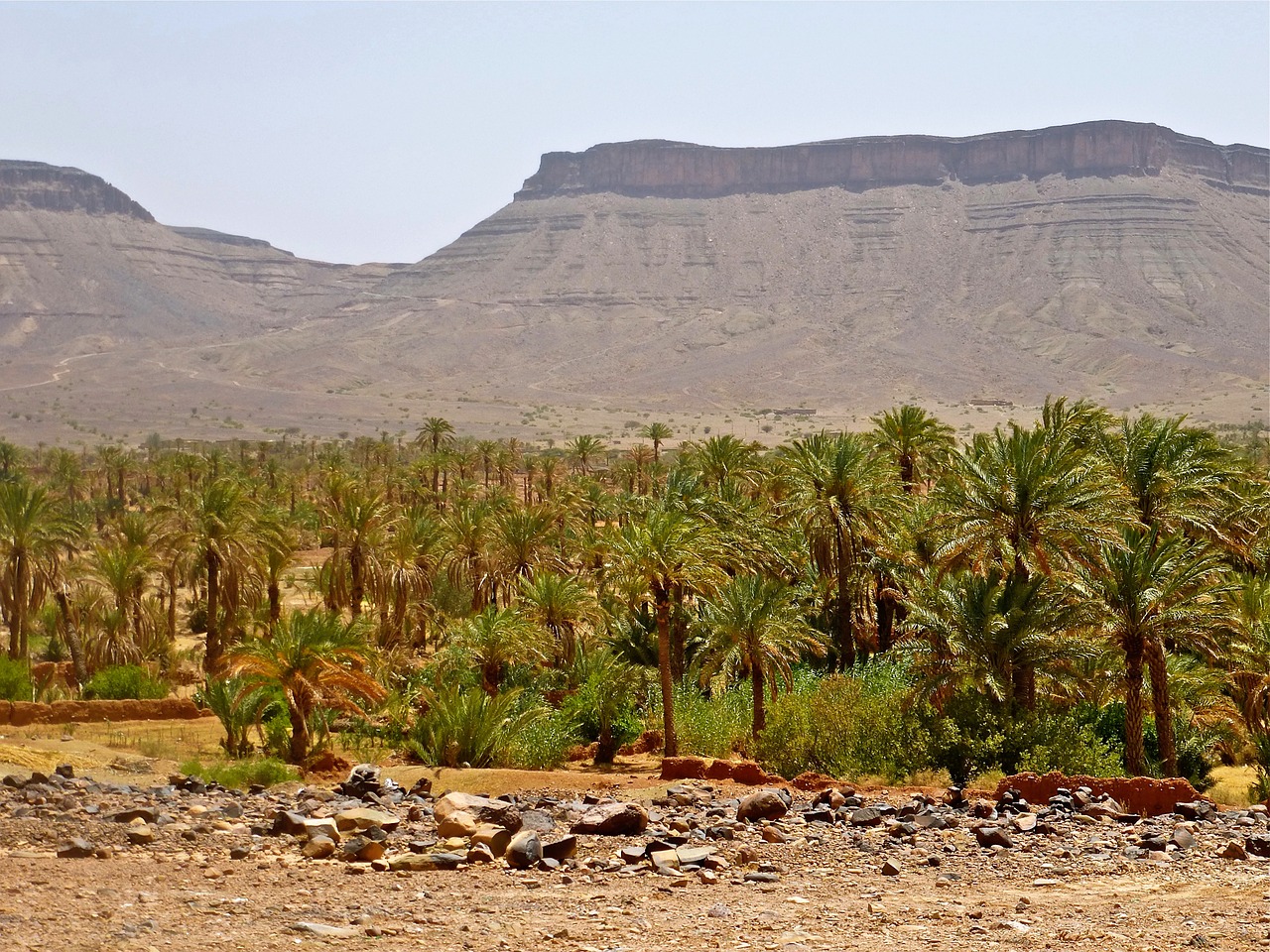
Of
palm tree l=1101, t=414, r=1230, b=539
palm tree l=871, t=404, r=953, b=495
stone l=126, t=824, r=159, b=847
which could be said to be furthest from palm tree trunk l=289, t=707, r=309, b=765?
palm tree l=871, t=404, r=953, b=495

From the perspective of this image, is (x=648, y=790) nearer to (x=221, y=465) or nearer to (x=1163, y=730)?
(x=1163, y=730)

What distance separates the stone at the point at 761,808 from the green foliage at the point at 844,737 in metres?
8.47

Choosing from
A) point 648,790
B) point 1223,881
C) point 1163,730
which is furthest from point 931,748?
point 1223,881

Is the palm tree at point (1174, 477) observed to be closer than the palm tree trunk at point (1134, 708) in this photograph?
No

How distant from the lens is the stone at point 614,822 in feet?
42.7

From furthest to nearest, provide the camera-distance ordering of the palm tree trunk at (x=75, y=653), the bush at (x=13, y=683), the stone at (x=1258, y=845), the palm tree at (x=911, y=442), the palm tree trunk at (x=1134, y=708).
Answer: the palm tree at (x=911, y=442) → the palm tree trunk at (x=75, y=653) → the bush at (x=13, y=683) → the palm tree trunk at (x=1134, y=708) → the stone at (x=1258, y=845)

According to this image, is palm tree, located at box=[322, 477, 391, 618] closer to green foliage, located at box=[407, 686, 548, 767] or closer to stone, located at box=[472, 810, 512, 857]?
green foliage, located at box=[407, 686, 548, 767]

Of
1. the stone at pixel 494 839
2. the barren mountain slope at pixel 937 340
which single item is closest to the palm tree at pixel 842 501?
the stone at pixel 494 839

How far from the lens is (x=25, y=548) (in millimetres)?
34094

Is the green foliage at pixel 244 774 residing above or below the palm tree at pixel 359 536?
below

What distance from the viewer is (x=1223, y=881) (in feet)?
38.6

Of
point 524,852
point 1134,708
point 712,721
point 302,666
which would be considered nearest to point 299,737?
point 302,666

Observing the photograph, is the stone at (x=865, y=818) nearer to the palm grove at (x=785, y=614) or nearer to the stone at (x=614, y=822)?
the stone at (x=614, y=822)

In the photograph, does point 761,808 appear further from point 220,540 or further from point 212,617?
point 212,617
